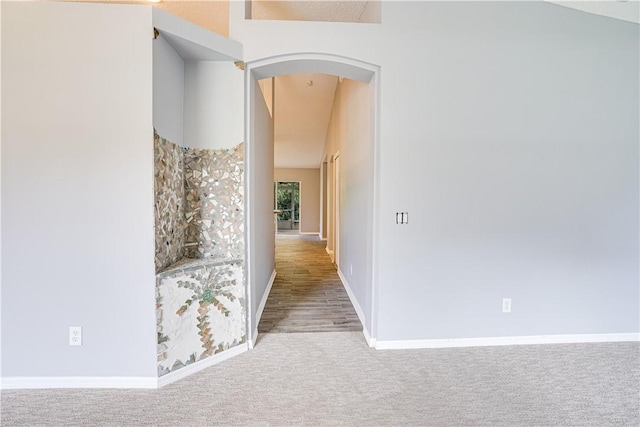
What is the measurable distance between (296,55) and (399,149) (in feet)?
3.71

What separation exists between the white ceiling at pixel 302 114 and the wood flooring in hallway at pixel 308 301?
3295 mm

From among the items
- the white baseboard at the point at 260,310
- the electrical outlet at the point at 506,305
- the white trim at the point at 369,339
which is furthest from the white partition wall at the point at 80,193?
the electrical outlet at the point at 506,305

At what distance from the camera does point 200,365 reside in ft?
6.55

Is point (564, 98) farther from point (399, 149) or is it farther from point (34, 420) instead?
point (34, 420)

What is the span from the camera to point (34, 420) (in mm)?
1544

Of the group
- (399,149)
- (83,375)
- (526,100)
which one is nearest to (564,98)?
(526,100)

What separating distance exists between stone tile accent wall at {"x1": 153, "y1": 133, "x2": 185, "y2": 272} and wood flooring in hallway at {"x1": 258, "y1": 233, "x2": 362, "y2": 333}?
3.89ft

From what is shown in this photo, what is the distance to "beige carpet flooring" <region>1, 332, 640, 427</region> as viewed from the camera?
157 centimetres

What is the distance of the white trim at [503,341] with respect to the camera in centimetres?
229

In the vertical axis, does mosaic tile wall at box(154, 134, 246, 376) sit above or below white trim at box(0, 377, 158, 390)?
above

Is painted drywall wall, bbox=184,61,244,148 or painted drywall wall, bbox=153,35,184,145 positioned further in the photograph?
painted drywall wall, bbox=184,61,244,148

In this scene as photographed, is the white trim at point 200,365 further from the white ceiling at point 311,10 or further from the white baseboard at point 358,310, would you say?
the white ceiling at point 311,10

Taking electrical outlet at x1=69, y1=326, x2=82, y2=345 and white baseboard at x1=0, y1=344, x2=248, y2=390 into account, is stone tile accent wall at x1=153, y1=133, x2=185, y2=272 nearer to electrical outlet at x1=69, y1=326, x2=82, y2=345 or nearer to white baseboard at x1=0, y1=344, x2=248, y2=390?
electrical outlet at x1=69, y1=326, x2=82, y2=345

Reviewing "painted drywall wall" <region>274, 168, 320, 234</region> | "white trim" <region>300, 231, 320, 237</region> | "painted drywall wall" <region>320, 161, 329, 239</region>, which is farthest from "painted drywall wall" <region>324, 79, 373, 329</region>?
"painted drywall wall" <region>274, 168, 320, 234</region>
